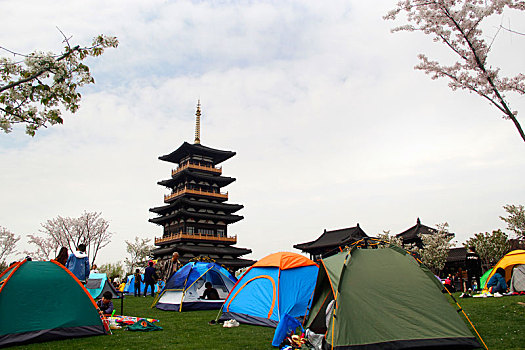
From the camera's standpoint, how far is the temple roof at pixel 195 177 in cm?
3774

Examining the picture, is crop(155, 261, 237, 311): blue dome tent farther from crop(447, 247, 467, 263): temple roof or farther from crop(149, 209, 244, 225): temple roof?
crop(447, 247, 467, 263): temple roof

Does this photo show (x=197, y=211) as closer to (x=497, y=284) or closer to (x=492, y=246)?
(x=492, y=246)

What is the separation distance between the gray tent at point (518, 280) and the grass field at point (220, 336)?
3701mm

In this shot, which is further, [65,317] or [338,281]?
[65,317]

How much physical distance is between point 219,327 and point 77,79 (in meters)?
6.20

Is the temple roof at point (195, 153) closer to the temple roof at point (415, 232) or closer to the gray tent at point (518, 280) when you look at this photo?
the temple roof at point (415, 232)

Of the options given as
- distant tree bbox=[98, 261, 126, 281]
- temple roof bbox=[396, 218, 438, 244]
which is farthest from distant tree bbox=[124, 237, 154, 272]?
temple roof bbox=[396, 218, 438, 244]

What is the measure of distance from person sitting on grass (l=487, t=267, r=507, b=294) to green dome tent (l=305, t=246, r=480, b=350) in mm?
7932

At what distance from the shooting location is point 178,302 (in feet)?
38.8

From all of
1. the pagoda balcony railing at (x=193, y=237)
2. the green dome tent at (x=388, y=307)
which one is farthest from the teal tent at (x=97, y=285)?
the pagoda balcony railing at (x=193, y=237)

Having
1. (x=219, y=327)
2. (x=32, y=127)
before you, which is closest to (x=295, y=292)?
(x=219, y=327)

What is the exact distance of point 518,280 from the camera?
12633 mm

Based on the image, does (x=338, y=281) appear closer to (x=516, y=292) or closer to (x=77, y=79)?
(x=77, y=79)

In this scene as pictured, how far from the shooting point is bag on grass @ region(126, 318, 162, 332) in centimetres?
816
